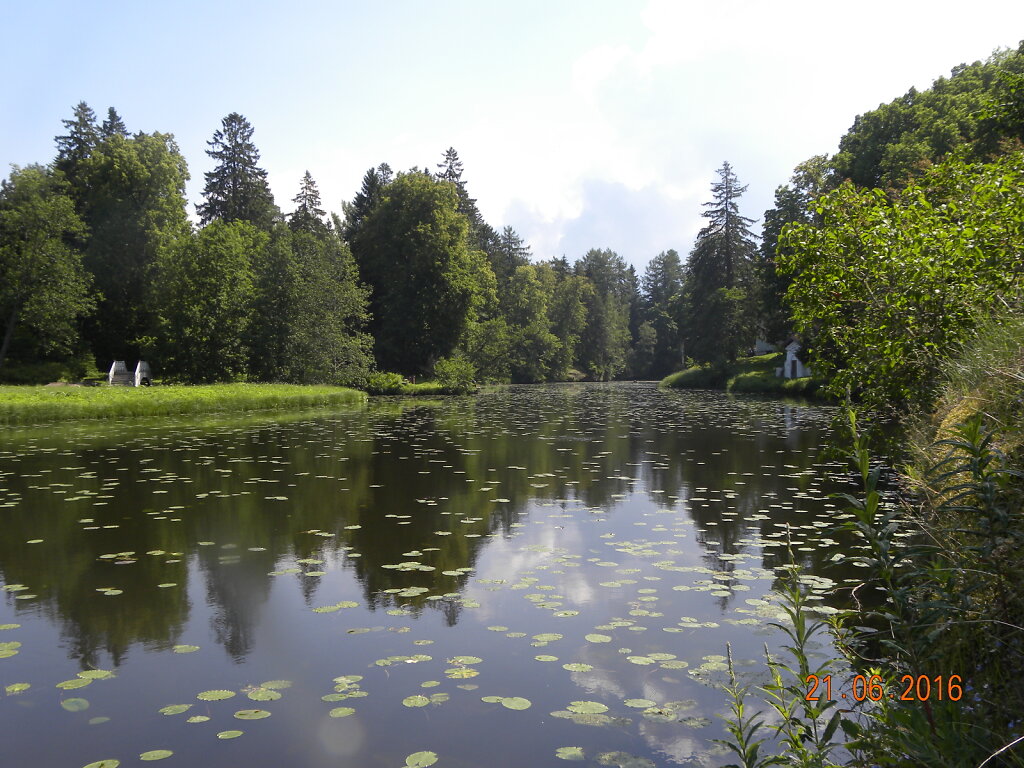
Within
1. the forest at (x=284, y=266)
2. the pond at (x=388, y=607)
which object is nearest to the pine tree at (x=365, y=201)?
the forest at (x=284, y=266)

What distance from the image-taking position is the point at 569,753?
4141mm

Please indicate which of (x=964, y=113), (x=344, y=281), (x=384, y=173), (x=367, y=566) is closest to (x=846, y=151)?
(x=964, y=113)

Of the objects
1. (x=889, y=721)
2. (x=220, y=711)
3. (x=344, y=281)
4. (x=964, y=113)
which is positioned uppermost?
(x=964, y=113)

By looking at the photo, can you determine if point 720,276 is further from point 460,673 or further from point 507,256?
point 460,673

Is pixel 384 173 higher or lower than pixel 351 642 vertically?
higher

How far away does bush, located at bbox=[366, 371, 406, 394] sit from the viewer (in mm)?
48406

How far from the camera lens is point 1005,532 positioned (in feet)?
10.1

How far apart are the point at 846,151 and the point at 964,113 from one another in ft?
38.9

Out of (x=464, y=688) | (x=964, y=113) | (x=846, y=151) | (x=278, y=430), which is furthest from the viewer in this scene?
(x=846, y=151)

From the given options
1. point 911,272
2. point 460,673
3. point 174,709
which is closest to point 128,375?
point 174,709

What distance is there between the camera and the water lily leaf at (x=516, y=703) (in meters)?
4.68

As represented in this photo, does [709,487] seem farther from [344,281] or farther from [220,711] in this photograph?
[344,281]

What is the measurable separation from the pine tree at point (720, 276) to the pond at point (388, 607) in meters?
46.2

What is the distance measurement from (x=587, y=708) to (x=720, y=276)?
6624 cm
